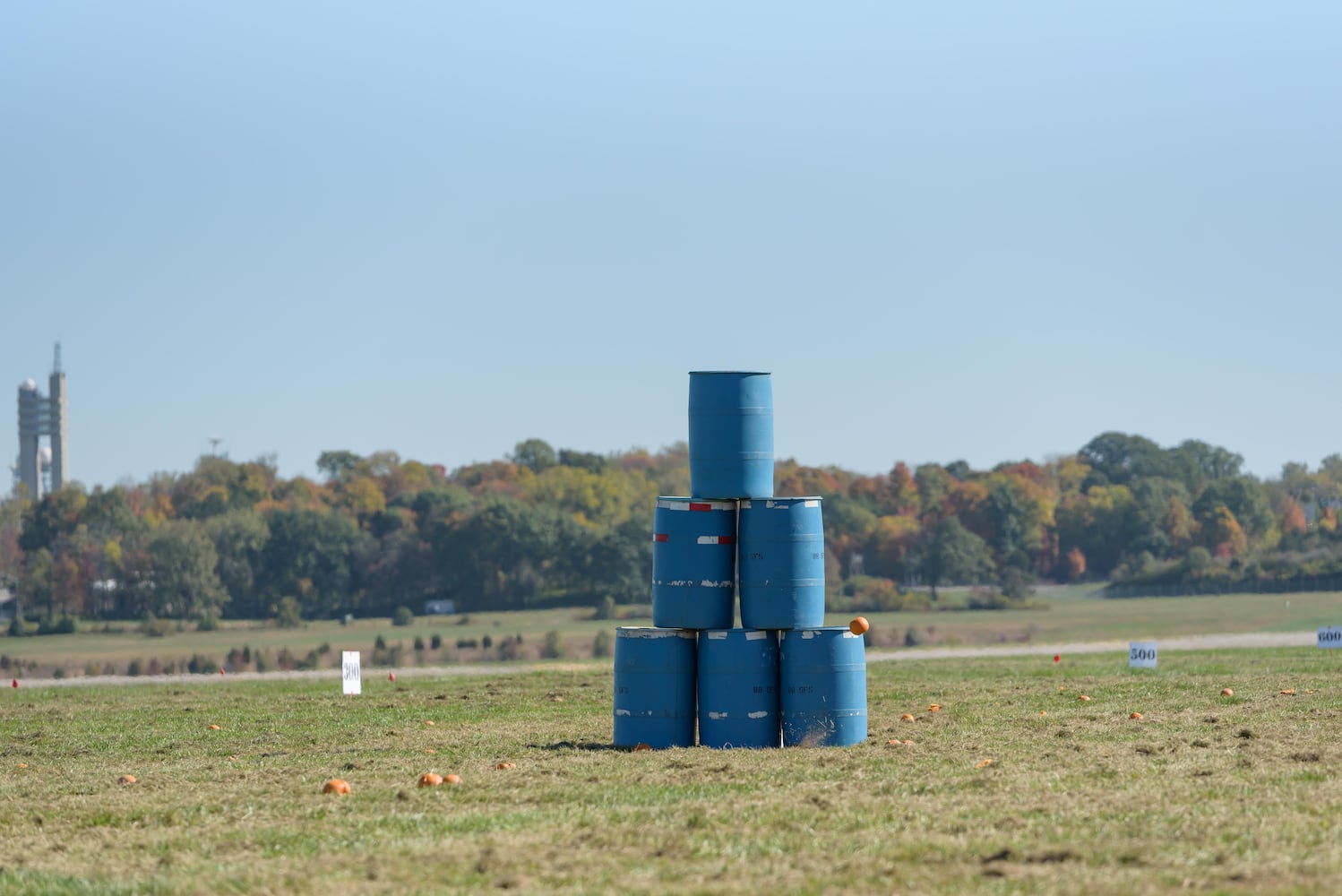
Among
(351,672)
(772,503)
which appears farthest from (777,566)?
(351,672)

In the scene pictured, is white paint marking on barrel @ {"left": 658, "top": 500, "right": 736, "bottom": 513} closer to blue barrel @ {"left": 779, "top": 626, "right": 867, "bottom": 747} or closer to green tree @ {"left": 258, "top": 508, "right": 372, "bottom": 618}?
blue barrel @ {"left": 779, "top": 626, "right": 867, "bottom": 747}

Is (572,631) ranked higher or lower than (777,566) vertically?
lower

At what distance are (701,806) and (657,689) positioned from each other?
4.21 m

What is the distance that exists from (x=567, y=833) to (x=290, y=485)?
129m

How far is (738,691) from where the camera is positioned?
1530 cm

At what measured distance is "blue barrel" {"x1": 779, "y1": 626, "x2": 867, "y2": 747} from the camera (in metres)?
15.3

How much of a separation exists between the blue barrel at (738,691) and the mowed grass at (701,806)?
23.2 inches

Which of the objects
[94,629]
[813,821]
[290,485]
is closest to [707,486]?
[813,821]

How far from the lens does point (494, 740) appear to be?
16969 millimetres

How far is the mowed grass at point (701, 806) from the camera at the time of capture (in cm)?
904

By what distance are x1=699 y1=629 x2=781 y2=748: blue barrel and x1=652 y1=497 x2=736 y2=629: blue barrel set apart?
0.28 metres

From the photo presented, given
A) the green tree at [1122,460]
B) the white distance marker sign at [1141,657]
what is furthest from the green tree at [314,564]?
the white distance marker sign at [1141,657]

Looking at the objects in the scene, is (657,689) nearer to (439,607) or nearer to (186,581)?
(186,581)

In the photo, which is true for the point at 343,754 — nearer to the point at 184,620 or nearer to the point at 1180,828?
the point at 1180,828
